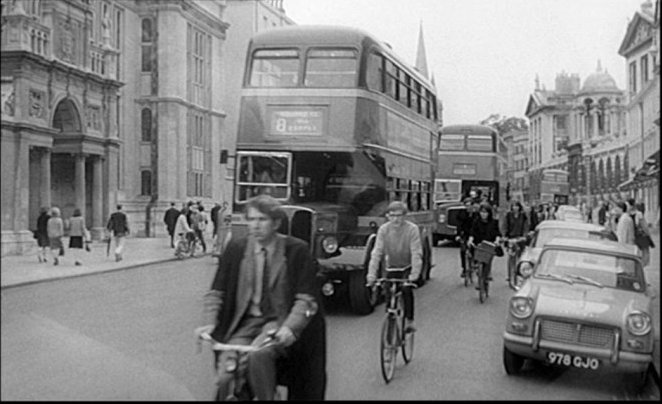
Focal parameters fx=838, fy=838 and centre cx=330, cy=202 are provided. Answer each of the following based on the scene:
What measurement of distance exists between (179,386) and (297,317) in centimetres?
169

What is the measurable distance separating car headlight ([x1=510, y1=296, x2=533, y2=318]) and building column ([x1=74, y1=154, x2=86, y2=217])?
3.91 meters

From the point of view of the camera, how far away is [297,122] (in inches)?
389

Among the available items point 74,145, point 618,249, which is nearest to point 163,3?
point 74,145

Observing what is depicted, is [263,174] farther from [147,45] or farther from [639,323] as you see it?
[639,323]

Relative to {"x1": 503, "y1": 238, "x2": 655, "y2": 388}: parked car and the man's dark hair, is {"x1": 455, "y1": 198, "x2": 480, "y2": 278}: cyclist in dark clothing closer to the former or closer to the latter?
{"x1": 503, "y1": 238, "x2": 655, "y2": 388}: parked car

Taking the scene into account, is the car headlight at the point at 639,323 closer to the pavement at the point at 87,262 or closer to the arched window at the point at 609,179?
the pavement at the point at 87,262

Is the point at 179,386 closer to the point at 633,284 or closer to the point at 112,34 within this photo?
the point at 633,284

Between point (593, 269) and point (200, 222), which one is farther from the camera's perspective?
point (200, 222)

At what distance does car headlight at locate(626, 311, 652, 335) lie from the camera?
6.46 m

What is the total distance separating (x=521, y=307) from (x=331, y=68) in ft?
13.7

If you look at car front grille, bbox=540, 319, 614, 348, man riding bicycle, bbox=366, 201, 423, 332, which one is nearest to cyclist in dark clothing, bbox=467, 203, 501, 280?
man riding bicycle, bbox=366, 201, 423, 332

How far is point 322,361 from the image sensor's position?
4797 millimetres

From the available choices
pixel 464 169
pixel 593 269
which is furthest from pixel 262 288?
pixel 464 169

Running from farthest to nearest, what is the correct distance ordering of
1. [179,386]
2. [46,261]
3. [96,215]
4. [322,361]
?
[96,215], [46,261], [179,386], [322,361]
